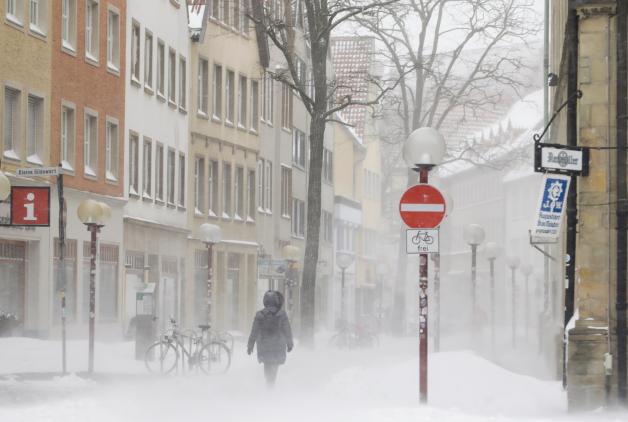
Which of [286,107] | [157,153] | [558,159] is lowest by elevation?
[558,159]

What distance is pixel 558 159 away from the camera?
2052 centimetres

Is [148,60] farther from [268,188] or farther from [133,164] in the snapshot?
[268,188]

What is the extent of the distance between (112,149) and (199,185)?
10.8m

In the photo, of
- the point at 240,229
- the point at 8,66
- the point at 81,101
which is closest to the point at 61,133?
the point at 81,101

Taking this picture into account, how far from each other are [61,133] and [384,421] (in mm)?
24161

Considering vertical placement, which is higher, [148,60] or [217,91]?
[217,91]

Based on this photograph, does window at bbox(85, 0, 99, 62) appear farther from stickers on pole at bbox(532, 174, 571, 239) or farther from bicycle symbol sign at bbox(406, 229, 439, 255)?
stickers on pole at bbox(532, 174, 571, 239)

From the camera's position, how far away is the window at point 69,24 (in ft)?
134

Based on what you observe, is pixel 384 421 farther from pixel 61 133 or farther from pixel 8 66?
pixel 61 133

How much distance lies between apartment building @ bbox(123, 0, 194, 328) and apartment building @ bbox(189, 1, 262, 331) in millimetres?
1142

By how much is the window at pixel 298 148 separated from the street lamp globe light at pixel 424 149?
157ft

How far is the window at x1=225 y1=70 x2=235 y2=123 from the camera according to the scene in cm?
5875

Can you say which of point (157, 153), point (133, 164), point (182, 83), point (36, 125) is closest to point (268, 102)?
point (182, 83)

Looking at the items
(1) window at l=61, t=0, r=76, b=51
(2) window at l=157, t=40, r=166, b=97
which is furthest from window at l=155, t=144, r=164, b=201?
(1) window at l=61, t=0, r=76, b=51
